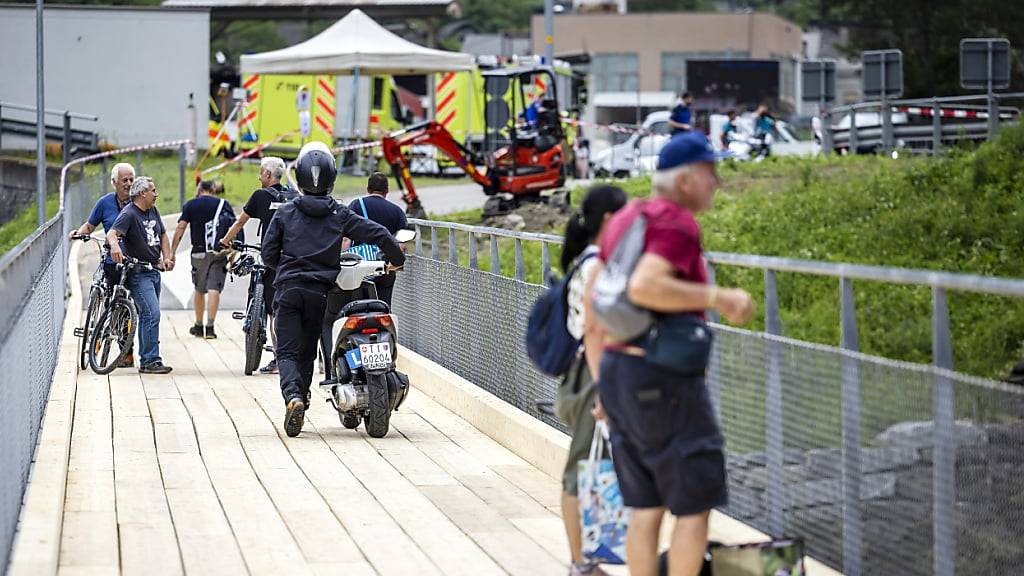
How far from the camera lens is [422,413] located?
12.9 m

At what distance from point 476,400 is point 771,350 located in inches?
202

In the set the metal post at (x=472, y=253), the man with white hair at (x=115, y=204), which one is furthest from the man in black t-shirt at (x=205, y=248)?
the metal post at (x=472, y=253)

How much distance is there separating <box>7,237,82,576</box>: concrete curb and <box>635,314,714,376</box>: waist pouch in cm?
259

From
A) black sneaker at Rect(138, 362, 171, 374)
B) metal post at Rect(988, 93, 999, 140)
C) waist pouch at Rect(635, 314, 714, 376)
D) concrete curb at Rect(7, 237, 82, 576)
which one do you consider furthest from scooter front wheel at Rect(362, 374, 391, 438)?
metal post at Rect(988, 93, 999, 140)

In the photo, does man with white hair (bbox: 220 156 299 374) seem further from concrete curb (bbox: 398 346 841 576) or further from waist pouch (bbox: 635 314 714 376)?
waist pouch (bbox: 635 314 714 376)

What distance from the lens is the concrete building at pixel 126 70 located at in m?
41.8

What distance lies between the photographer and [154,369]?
50.5 feet

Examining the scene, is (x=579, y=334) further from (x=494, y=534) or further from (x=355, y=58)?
(x=355, y=58)

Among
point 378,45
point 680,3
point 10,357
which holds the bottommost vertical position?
point 10,357

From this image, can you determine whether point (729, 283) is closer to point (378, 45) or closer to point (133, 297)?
point (133, 297)

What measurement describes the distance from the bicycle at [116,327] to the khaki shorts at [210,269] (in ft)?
8.29

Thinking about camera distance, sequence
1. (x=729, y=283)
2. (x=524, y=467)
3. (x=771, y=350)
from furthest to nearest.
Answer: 1. (x=729, y=283)
2. (x=524, y=467)
3. (x=771, y=350)

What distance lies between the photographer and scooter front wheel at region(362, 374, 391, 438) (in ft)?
37.5

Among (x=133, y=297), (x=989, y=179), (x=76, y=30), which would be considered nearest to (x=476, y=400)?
(x=133, y=297)
